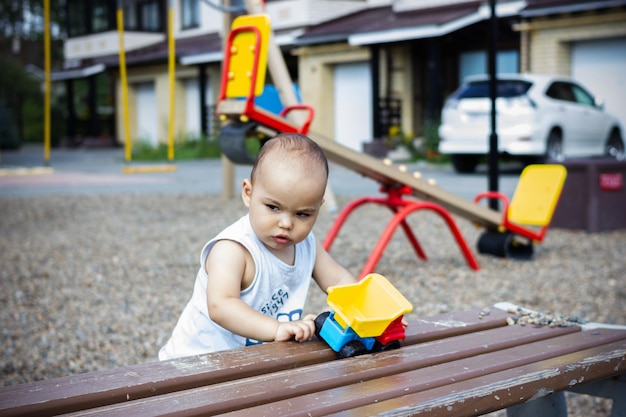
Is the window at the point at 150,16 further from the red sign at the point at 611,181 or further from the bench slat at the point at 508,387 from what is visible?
the bench slat at the point at 508,387

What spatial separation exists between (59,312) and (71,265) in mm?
1593

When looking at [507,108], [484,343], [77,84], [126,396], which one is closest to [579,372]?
[484,343]

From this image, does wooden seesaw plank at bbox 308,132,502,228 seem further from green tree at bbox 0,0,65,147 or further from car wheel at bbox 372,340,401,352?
green tree at bbox 0,0,65,147

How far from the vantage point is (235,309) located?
2.09 m

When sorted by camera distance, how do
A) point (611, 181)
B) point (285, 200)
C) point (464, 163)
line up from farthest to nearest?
point (464, 163), point (611, 181), point (285, 200)

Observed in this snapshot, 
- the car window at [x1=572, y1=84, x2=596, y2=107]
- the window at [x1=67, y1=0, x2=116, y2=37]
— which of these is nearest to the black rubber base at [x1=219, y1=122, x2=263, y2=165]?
the car window at [x1=572, y1=84, x2=596, y2=107]

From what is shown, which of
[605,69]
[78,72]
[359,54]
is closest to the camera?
[605,69]

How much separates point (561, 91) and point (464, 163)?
2.00 m


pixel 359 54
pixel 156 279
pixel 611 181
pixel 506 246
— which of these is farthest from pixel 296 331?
pixel 359 54

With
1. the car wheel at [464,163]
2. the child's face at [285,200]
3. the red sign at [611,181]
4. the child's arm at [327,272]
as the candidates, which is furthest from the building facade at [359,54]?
the child's face at [285,200]

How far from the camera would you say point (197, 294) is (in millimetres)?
2271

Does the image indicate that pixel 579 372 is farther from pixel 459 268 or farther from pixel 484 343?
pixel 459 268

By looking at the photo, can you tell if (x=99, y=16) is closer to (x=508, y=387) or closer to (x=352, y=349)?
(x=352, y=349)

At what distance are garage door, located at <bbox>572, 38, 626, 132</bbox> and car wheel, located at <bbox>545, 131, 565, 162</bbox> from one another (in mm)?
2947
